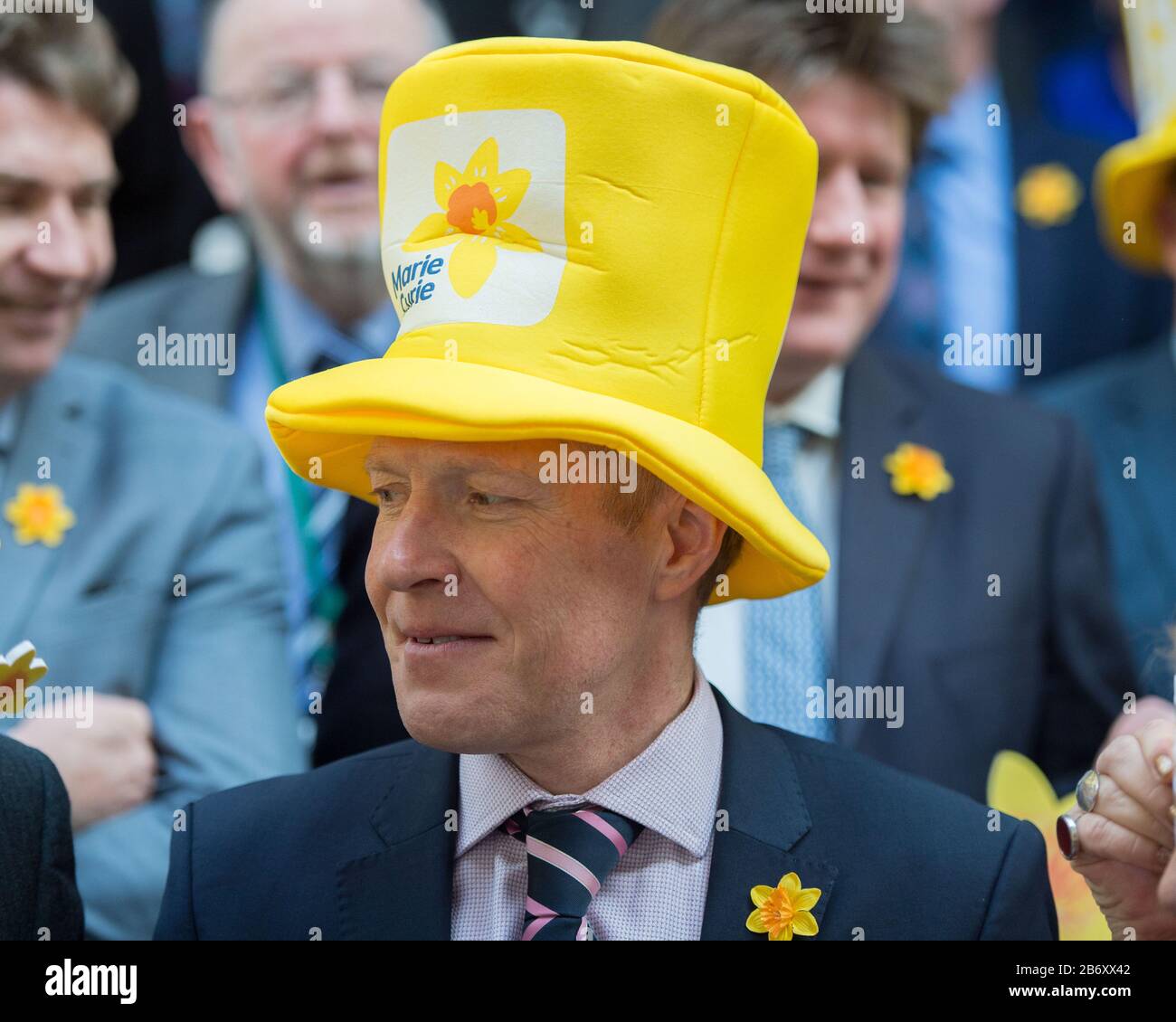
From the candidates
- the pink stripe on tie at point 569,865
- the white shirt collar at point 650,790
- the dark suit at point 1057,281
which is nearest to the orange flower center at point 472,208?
the white shirt collar at point 650,790

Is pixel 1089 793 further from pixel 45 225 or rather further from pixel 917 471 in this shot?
pixel 45 225

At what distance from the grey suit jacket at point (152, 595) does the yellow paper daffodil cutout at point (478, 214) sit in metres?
1.13

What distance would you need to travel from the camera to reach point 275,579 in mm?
3045

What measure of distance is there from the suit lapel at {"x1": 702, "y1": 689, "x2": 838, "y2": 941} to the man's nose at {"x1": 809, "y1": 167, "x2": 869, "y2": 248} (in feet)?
3.80

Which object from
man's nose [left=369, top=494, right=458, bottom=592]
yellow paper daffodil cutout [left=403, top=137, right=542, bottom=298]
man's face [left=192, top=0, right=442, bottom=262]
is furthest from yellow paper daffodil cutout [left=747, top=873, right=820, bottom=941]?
man's face [left=192, top=0, right=442, bottom=262]

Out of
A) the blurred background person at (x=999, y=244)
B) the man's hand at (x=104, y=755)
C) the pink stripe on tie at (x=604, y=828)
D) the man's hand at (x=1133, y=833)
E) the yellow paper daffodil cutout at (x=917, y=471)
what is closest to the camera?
the pink stripe on tie at (x=604, y=828)

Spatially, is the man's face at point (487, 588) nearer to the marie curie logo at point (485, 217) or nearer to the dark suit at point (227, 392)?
the marie curie logo at point (485, 217)

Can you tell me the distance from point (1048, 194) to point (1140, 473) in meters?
0.64

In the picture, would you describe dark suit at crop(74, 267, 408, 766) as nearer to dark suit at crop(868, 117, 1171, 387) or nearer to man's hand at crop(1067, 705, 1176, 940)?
dark suit at crop(868, 117, 1171, 387)

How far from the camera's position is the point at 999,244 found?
10.7 ft

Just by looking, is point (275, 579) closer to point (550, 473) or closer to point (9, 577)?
point (9, 577)

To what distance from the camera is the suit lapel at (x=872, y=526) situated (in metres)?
3.01

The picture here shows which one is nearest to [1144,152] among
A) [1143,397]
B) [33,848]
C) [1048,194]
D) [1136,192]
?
[1136,192]

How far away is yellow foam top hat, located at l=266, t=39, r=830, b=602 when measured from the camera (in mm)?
2014
